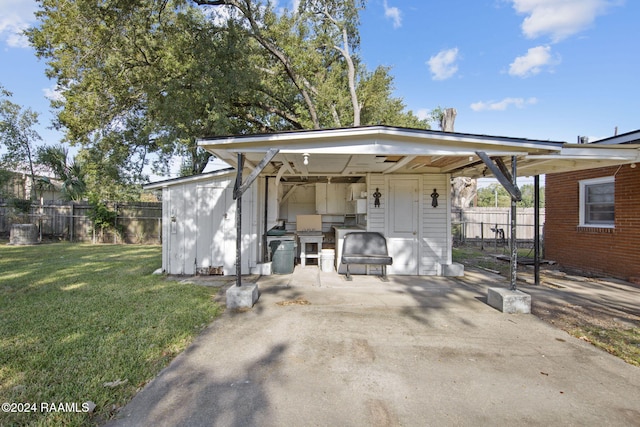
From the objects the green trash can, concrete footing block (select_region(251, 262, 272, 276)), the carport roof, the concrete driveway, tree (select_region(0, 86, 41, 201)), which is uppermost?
tree (select_region(0, 86, 41, 201))

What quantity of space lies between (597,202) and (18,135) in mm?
26198

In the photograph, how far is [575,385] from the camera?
2.55 metres

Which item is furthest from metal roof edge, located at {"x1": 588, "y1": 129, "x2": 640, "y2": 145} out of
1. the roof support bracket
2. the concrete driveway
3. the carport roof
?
the concrete driveway

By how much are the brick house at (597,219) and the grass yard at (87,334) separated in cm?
812

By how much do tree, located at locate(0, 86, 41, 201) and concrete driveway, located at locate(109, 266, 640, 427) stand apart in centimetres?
2029

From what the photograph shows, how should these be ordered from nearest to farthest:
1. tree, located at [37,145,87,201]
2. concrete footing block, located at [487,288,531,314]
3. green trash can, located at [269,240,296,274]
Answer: concrete footing block, located at [487,288,531,314] → green trash can, located at [269,240,296,274] → tree, located at [37,145,87,201]

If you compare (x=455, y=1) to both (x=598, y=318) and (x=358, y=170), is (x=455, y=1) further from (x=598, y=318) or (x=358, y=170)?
(x=598, y=318)

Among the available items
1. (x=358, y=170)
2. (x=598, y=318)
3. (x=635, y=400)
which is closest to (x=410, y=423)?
(x=635, y=400)

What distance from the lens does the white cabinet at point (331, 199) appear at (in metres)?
8.71

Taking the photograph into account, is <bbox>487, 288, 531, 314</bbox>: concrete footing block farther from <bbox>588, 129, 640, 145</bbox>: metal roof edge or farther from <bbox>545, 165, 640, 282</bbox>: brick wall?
<bbox>588, 129, 640, 145</bbox>: metal roof edge

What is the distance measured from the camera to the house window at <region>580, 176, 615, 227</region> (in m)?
6.86

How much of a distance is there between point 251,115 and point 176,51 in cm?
390

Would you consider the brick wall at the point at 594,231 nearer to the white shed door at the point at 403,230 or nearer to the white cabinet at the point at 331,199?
the white shed door at the point at 403,230

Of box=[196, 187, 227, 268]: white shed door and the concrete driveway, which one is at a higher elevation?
box=[196, 187, 227, 268]: white shed door
